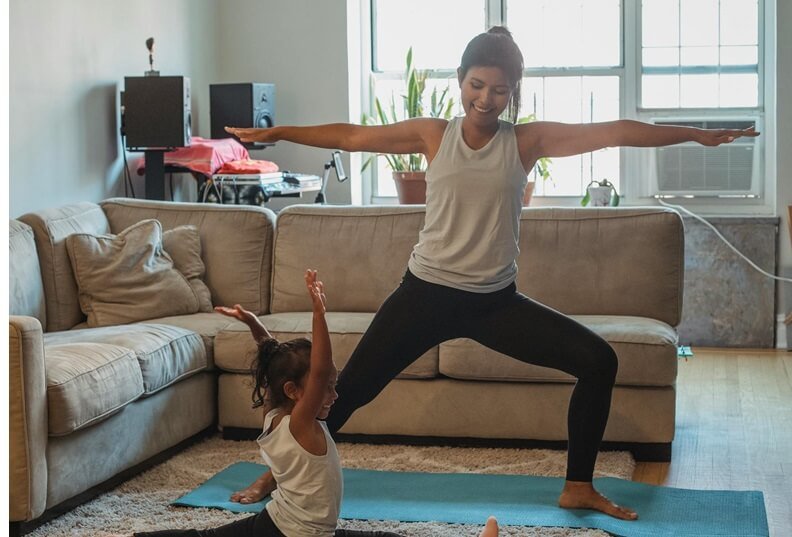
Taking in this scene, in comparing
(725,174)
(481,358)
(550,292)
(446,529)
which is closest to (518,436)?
(481,358)

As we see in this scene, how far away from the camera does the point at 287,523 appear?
2.27 metres

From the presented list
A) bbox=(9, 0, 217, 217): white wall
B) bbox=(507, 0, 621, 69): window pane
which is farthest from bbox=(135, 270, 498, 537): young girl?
bbox=(507, 0, 621, 69): window pane

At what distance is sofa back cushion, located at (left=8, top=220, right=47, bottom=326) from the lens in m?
3.54

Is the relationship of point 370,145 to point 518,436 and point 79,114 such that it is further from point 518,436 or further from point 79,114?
point 79,114

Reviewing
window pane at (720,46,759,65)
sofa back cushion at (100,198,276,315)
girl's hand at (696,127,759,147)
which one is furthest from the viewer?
window pane at (720,46,759,65)

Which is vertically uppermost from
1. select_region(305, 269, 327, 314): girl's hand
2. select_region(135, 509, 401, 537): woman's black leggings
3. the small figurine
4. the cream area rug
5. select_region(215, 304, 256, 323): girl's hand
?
the small figurine

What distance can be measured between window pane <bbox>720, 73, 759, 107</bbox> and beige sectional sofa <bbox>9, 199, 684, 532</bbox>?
8.63ft

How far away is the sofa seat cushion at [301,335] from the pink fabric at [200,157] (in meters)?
1.78

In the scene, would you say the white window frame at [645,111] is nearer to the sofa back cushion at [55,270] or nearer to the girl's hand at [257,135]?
the sofa back cushion at [55,270]

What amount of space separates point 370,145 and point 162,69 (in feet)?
11.2

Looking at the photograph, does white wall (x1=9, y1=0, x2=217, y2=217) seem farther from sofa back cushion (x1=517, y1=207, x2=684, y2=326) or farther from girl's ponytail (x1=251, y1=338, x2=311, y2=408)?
girl's ponytail (x1=251, y1=338, x2=311, y2=408)

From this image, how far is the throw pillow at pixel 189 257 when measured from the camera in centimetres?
409

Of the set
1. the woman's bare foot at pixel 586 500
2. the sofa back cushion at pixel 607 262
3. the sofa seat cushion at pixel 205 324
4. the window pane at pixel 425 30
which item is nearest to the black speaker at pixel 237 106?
the window pane at pixel 425 30

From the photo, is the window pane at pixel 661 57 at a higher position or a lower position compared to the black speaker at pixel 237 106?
higher
